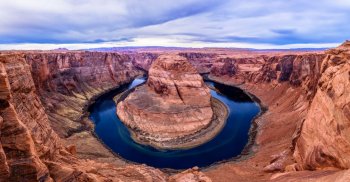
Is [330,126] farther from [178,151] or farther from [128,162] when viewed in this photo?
[128,162]

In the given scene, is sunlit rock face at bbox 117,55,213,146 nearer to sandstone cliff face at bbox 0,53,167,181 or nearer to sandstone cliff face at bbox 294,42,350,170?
sandstone cliff face at bbox 294,42,350,170

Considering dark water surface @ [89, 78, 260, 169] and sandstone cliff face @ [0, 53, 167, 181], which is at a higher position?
sandstone cliff face @ [0, 53, 167, 181]

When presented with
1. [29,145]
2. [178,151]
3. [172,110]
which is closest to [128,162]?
[178,151]

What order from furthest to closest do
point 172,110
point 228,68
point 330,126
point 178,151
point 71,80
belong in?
point 228,68, point 71,80, point 172,110, point 178,151, point 330,126

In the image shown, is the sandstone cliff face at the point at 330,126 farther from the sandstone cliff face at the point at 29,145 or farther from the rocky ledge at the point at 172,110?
the rocky ledge at the point at 172,110

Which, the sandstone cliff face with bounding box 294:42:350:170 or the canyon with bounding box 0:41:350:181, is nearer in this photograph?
the canyon with bounding box 0:41:350:181

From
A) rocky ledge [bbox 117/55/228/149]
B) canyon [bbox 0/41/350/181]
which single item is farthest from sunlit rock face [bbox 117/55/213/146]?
canyon [bbox 0/41/350/181]

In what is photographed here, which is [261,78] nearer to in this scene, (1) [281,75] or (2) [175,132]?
(1) [281,75]
